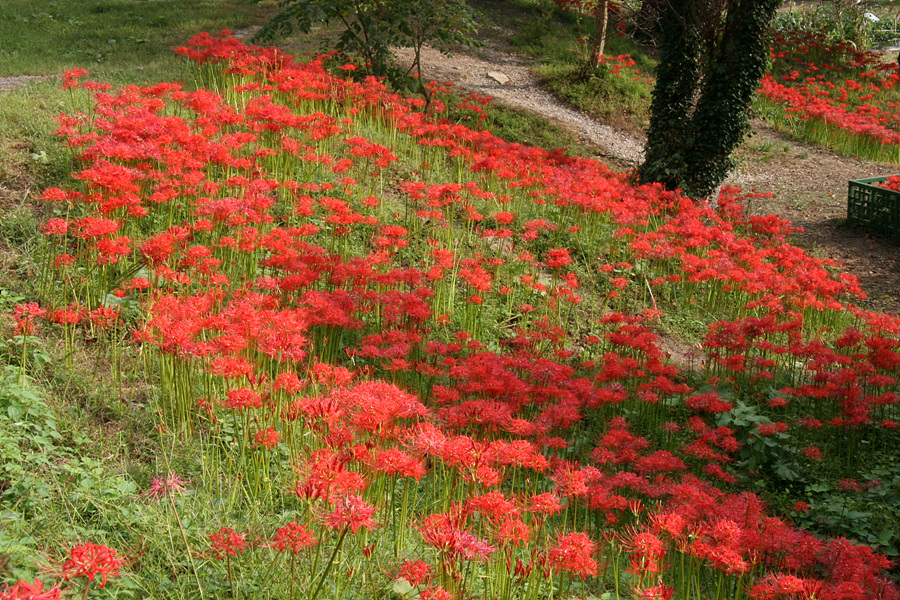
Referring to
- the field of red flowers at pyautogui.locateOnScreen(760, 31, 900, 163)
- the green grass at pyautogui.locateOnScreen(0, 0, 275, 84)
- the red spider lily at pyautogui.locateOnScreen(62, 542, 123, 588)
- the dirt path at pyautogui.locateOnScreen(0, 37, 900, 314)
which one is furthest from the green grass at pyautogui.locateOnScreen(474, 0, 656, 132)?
the red spider lily at pyautogui.locateOnScreen(62, 542, 123, 588)

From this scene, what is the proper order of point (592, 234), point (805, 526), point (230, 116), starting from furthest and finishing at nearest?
1. point (592, 234)
2. point (230, 116)
3. point (805, 526)

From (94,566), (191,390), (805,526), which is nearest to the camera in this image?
(94,566)

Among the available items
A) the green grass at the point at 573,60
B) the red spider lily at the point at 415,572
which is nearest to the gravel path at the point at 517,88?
the green grass at the point at 573,60

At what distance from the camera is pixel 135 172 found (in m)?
5.20

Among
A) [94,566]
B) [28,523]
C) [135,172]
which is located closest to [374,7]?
[135,172]

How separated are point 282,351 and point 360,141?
368 cm

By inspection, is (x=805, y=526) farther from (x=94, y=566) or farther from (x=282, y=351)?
(x=94, y=566)

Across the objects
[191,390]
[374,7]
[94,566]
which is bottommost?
[191,390]

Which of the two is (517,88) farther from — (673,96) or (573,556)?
(573,556)

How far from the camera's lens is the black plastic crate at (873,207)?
1090cm

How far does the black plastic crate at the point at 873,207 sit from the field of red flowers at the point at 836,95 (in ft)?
15.7

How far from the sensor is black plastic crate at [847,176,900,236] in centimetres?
1090

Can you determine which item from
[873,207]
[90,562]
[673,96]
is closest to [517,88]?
[673,96]

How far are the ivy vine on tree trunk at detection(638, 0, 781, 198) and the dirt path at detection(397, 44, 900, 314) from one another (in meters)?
1.98
